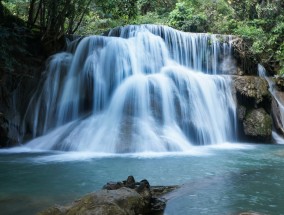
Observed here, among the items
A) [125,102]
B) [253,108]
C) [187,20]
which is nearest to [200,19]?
[187,20]

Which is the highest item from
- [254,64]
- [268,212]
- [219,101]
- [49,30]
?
[49,30]

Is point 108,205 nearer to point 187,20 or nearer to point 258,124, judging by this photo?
point 258,124

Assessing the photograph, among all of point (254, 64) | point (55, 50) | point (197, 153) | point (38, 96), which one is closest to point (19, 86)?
point (38, 96)

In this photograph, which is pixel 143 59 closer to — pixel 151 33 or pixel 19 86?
pixel 151 33

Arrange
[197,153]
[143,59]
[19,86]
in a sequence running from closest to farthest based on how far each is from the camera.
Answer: [197,153] → [19,86] → [143,59]

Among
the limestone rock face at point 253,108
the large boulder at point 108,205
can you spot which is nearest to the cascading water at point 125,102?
the limestone rock face at point 253,108

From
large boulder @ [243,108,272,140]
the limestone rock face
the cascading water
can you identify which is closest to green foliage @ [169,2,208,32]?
the cascading water

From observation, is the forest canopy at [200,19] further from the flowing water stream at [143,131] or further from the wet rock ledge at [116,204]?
the wet rock ledge at [116,204]

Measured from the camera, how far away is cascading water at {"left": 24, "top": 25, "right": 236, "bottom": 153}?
11148mm

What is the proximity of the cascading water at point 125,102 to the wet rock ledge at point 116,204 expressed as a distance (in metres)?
5.74

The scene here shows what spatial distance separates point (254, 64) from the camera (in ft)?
56.1

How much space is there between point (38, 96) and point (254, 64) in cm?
988

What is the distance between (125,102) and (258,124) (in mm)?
5069

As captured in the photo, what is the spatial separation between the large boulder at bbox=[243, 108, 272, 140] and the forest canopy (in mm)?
4315
